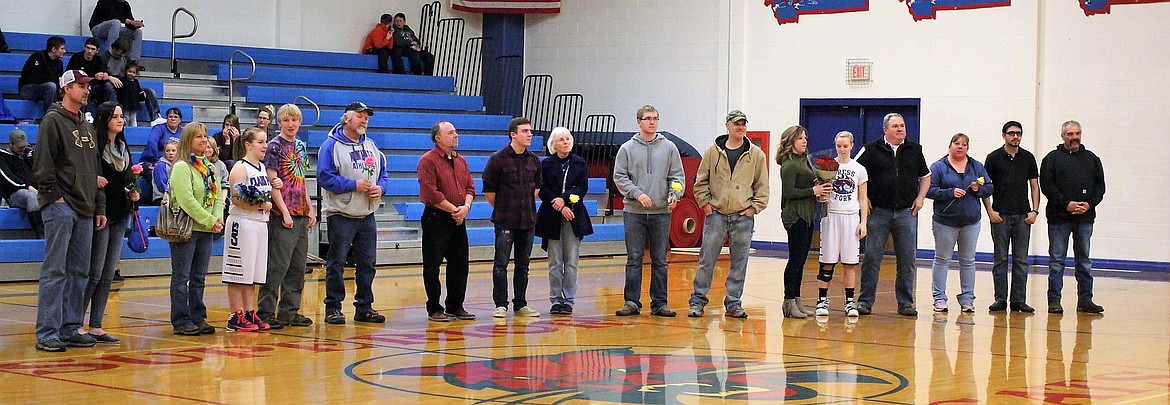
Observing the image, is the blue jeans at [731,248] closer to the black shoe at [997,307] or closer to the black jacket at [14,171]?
the black shoe at [997,307]

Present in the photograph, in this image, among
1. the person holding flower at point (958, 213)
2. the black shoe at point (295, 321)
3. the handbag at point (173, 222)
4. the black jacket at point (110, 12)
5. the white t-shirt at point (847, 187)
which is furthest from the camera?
the black jacket at point (110, 12)

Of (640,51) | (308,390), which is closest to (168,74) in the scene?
(640,51)

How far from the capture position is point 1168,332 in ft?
31.6

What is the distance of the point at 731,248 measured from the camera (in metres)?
10.3

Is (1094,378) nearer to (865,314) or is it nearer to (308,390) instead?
(865,314)

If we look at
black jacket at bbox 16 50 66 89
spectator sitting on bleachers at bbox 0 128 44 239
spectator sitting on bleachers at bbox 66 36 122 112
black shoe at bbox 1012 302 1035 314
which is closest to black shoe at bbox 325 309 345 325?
spectator sitting on bleachers at bbox 0 128 44 239

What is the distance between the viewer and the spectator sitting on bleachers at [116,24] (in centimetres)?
1630

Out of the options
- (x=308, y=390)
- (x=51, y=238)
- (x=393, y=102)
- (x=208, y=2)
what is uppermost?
(x=208, y=2)

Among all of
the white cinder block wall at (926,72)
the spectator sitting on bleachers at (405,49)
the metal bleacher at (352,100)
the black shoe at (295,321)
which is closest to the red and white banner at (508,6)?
the white cinder block wall at (926,72)

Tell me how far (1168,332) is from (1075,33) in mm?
7519

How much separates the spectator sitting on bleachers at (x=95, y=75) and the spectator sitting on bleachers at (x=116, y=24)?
104 cm

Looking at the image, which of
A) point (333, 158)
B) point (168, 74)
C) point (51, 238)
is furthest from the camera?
point (168, 74)

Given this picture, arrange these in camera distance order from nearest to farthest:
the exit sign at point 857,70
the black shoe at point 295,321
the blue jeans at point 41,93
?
the black shoe at point 295,321 → the blue jeans at point 41,93 → the exit sign at point 857,70

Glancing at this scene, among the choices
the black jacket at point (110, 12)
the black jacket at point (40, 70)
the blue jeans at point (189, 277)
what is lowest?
the blue jeans at point (189, 277)
